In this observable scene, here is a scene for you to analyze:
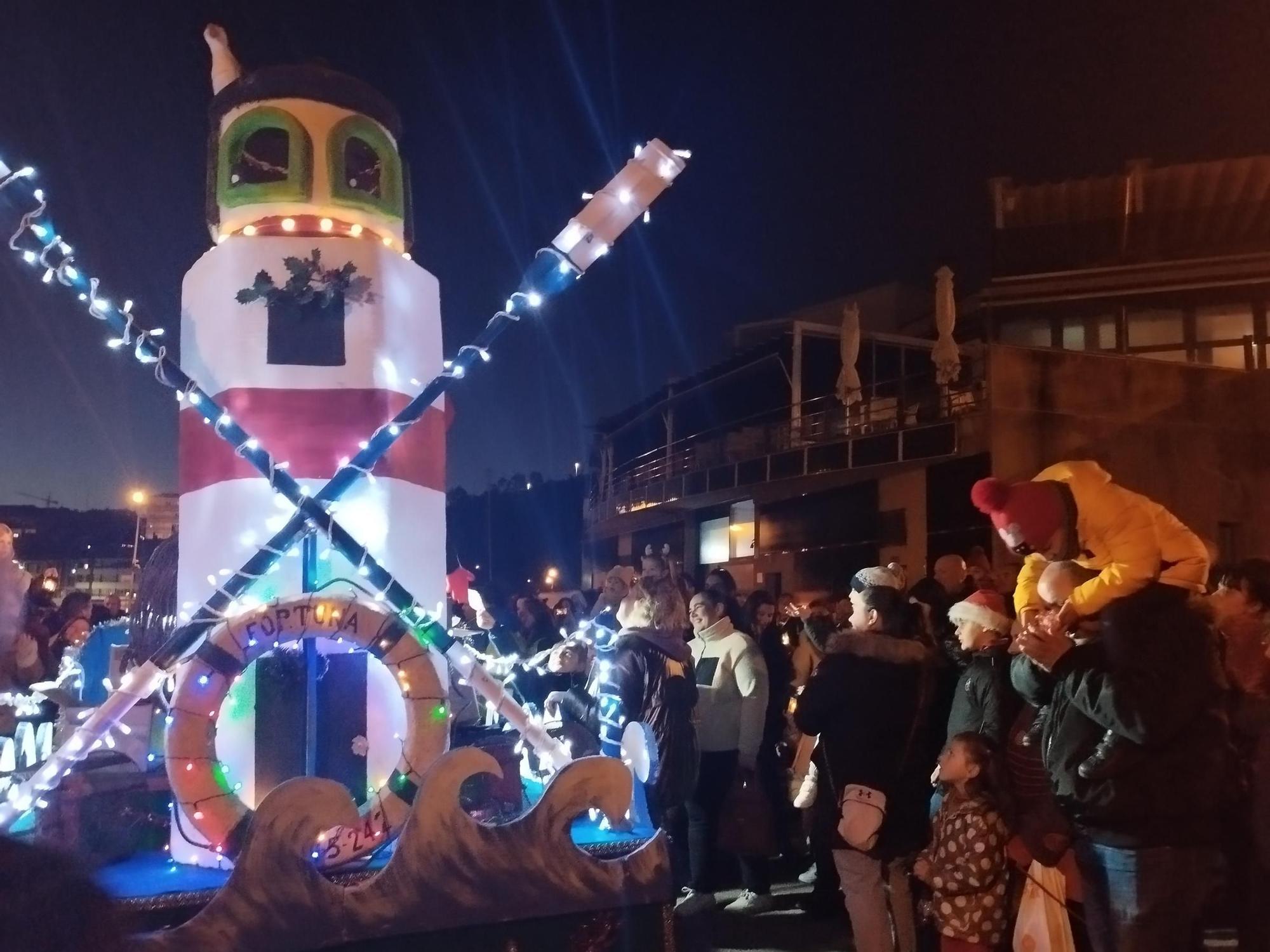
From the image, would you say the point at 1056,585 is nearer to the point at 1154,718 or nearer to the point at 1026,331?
the point at 1154,718

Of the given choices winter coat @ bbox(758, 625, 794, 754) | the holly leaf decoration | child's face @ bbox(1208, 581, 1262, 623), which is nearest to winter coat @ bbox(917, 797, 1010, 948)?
child's face @ bbox(1208, 581, 1262, 623)

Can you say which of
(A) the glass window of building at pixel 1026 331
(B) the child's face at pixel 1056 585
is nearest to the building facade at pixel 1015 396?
(A) the glass window of building at pixel 1026 331

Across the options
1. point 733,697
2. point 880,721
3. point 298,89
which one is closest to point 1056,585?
point 880,721

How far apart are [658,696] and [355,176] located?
2.80 meters

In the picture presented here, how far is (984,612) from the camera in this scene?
14.5 ft

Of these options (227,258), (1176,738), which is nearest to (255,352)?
(227,258)

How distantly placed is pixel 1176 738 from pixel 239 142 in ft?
13.9

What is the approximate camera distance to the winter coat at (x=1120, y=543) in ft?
10.8

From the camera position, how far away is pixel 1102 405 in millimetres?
13539

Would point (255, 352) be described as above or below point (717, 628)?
above

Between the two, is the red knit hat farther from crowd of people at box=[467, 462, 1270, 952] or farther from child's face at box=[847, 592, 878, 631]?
child's face at box=[847, 592, 878, 631]

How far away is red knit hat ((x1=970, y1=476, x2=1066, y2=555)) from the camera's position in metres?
3.38

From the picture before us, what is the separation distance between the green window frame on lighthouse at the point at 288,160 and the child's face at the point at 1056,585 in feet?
10.8

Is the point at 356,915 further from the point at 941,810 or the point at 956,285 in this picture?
the point at 956,285
